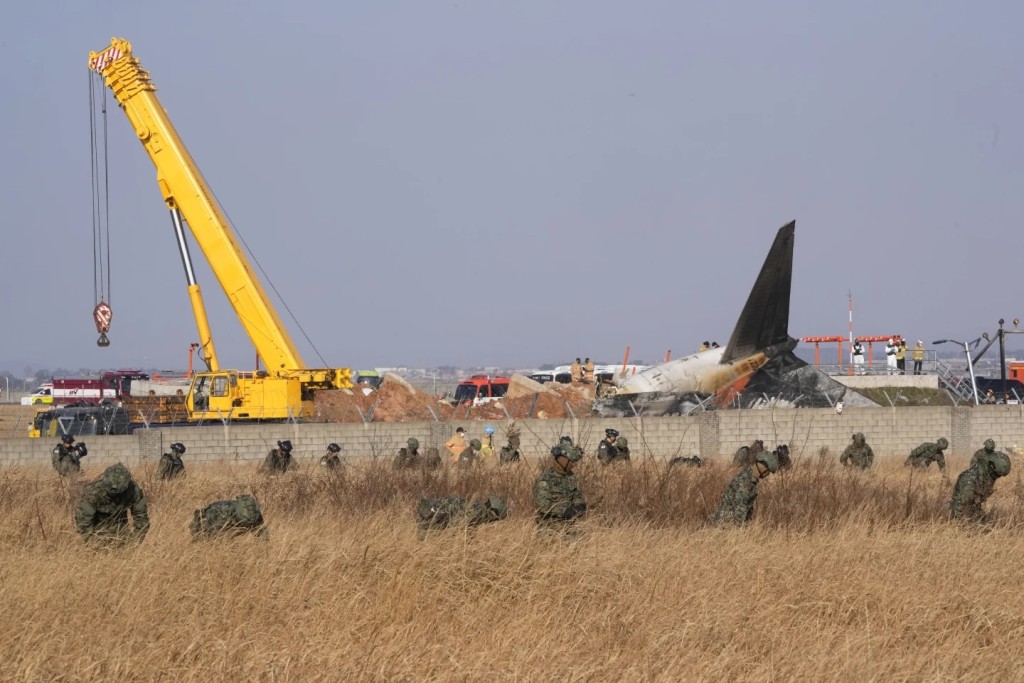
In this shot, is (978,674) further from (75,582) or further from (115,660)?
(75,582)

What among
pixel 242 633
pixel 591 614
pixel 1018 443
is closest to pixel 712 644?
pixel 591 614

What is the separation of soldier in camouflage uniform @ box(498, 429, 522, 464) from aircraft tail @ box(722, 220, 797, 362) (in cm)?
1054

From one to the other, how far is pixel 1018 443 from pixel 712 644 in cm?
2109

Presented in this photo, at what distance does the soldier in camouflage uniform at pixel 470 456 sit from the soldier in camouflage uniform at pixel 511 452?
1.37 feet

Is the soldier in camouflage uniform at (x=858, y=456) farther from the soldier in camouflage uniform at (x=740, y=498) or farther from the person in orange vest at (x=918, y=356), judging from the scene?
the person in orange vest at (x=918, y=356)

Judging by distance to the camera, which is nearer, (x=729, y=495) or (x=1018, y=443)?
(x=729, y=495)

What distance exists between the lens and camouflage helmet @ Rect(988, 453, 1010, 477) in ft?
42.2

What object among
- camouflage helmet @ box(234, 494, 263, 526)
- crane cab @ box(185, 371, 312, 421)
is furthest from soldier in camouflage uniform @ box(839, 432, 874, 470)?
crane cab @ box(185, 371, 312, 421)

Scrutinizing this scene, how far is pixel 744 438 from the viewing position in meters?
26.4

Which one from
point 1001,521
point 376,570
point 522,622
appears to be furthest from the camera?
point 1001,521

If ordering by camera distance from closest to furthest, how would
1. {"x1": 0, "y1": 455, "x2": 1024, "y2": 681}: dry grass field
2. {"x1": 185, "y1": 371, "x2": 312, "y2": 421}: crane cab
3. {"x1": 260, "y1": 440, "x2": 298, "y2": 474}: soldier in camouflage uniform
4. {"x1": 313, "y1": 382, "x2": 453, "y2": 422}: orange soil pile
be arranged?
{"x1": 0, "y1": 455, "x2": 1024, "y2": 681}: dry grass field → {"x1": 260, "y1": 440, "x2": 298, "y2": 474}: soldier in camouflage uniform → {"x1": 313, "y1": 382, "x2": 453, "y2": 422}: orange soil pile → {"x1": 185, "y1": 371, "x2": 312, "y2": 421}: crane cab

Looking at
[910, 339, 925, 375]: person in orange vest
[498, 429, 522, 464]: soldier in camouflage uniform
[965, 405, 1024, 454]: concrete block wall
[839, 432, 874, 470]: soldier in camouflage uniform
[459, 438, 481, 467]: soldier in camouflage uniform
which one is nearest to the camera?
[459, 438, 481, 467]: soldier in camouflage uniform

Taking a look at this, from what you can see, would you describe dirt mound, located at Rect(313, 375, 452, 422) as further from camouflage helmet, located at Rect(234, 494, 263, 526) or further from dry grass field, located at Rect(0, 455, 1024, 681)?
camouflage helmet, located at Rect(234, 494, 263, 526)

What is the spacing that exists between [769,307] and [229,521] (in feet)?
76.7
